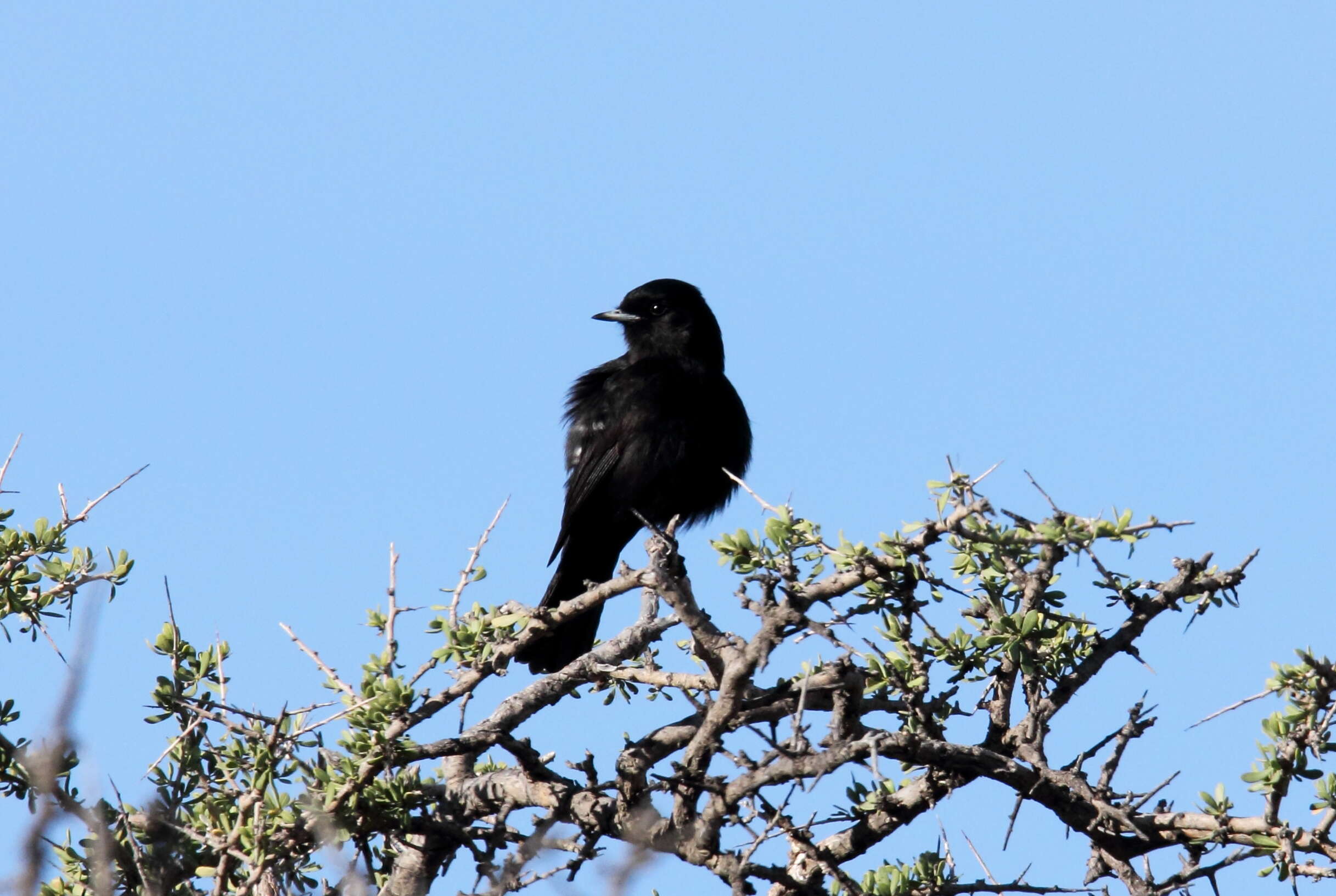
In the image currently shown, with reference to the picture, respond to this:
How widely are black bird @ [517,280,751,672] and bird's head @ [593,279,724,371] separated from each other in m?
0.03

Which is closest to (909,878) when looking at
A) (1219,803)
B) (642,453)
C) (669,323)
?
(1219,803)

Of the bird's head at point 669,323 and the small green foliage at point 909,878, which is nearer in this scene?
the small green foliage at point 909,878

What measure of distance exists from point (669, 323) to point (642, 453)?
42.9 inches

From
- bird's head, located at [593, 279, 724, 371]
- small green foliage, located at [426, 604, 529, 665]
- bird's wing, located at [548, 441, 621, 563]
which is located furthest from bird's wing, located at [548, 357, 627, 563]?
small green foliage, located at [426, 604, 529, 665]

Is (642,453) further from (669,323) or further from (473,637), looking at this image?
(473,637)

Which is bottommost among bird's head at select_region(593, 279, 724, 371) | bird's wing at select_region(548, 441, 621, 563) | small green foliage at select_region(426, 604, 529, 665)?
small green foliage at select_region(426, 604, 529, 665)

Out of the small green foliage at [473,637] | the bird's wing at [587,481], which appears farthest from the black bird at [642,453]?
the small green foliage at [473,637]

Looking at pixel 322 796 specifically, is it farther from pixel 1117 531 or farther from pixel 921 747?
pixel 1117 531

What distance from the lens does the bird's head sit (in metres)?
8.27

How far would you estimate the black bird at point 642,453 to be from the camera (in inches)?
299

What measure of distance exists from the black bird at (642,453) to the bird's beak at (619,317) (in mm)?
300

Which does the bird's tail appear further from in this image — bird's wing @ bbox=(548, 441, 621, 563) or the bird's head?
the bird's head

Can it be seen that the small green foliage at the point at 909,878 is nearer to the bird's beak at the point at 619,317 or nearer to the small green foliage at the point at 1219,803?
the small green foliage at the point at 1219,803

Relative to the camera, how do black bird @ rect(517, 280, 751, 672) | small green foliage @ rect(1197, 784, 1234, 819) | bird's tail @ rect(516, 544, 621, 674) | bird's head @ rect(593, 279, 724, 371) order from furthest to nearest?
bird's head @ rect(593, 279, 724, 371)
black bird @ rect(517, 280, 751, 672)
bird's tail @ rect(516, 544, 621, 674)
small green foliage @ rect(1197, 784, 1234, 819)
